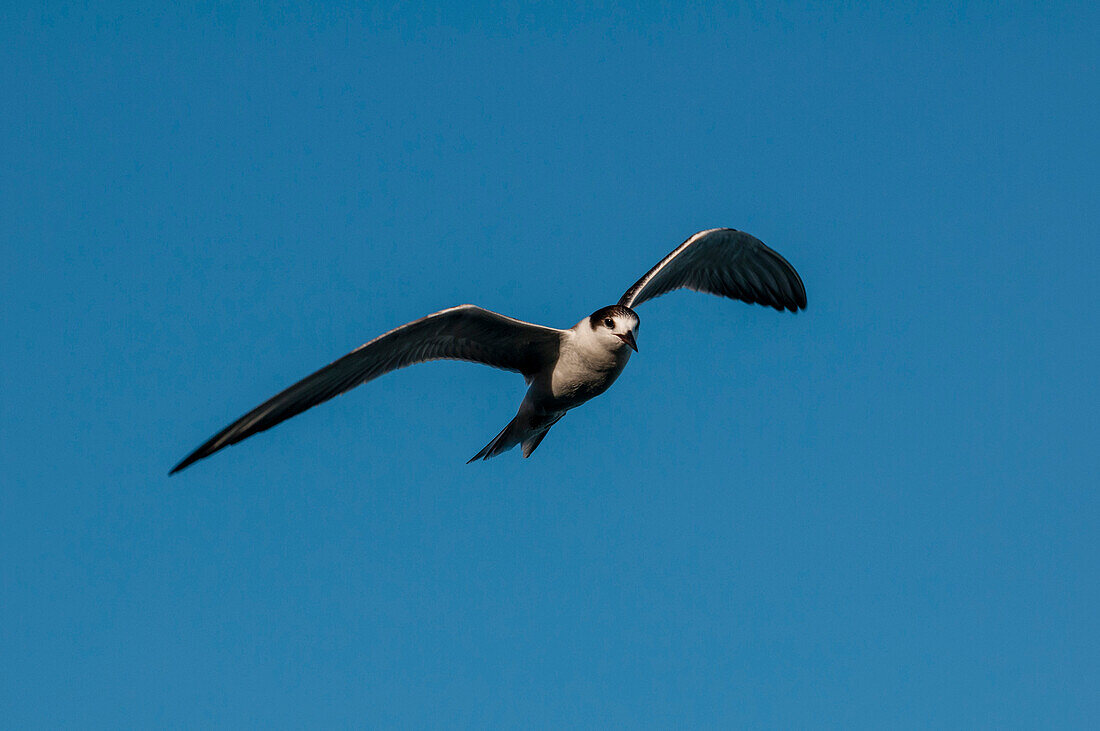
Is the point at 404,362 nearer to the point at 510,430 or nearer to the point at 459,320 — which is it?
the point at 459,320

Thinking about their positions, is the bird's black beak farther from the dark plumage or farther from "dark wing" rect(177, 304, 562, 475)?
"dark wing" rect(177, 304, 562, 475)

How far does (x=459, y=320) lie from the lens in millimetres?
10750

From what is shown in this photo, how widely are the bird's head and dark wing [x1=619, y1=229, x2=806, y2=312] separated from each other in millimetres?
1705

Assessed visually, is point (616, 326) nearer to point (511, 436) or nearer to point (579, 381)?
point (579, 381)

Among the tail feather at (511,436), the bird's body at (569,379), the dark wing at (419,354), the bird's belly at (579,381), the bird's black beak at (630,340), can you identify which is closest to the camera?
the dark wing at (419,354)

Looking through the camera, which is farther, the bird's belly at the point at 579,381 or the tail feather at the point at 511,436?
the tail feather at the point at 511,436

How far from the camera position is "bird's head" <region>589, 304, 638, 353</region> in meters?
10.2

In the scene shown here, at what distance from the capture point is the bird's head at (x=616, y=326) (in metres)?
10.2

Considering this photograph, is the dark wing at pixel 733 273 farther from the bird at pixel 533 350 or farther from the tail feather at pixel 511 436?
the tail feather at pixel 511 436

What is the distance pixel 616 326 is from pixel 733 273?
13.6 ft

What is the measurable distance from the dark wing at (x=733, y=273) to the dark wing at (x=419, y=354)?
1561mm

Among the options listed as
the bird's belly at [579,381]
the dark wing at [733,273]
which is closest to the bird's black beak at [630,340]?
the bird's belly at [579,381]

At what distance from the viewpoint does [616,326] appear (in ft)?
33.9

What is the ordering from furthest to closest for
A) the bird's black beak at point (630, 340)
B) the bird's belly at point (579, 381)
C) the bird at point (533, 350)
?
the bird's belly at point (579, 381)
the bird's black beak at point (630, 340)
the bird at point (533, 350)
